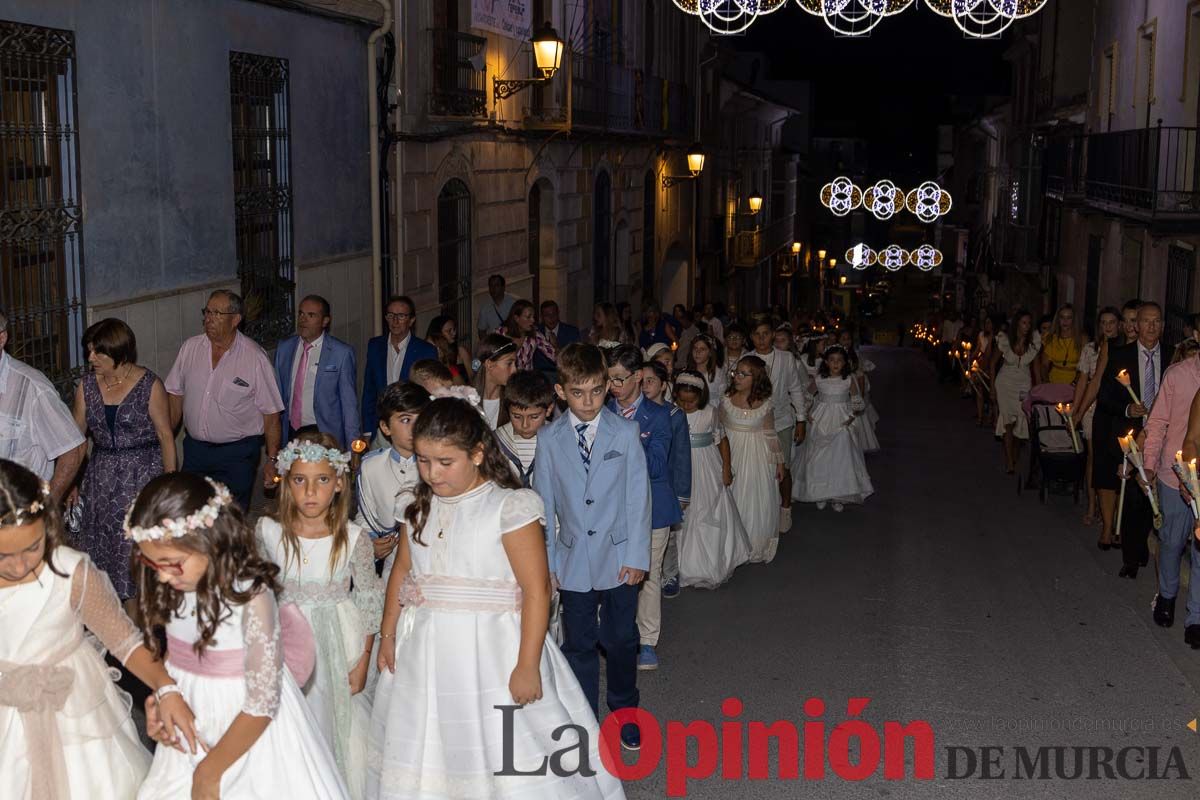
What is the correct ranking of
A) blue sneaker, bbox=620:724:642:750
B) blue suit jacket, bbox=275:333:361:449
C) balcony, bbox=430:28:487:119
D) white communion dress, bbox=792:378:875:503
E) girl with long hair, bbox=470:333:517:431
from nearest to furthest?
blue sneaker, bbox=620:724:642:750
girl with long hair, bbox=470:333:517:431
blue suit jacket, bbox=275:333:361:449
white communion dress, bbox=792:378:875:503
balcony, bbox=430:28:487:119

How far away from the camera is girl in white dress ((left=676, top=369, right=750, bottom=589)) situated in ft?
32.5

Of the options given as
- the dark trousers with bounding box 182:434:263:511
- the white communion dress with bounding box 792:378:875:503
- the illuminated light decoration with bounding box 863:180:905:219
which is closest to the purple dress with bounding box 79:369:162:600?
the dark trousers with bounding box 182:434:263:511

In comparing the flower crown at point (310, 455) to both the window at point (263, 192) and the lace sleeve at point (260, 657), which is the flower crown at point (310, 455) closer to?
the lace sleeve at point (260, 657)

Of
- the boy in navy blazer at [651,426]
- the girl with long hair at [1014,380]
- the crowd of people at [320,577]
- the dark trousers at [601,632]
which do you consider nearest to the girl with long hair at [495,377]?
the crowd of people at [320,577]

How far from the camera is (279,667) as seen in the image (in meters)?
4.35

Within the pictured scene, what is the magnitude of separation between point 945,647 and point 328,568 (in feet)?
14.4

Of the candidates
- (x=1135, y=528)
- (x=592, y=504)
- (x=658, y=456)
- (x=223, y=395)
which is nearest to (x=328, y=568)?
(x=592, y=504)

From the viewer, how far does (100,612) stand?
461 cm

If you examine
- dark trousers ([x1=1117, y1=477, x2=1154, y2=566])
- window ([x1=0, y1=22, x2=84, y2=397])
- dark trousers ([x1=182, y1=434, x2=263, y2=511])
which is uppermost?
window ([x1=0, y1=22, x2=84, y2=397])

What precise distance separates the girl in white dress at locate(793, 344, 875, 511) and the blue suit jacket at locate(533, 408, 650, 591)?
21.8 feet

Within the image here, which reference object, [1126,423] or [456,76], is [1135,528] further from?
[456,76]

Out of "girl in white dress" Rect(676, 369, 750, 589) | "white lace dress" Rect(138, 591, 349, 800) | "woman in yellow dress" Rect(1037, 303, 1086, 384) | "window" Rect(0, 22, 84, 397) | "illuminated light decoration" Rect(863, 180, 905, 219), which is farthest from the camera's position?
"illuminated light decoration" Rect(863, 180, 905, 219)

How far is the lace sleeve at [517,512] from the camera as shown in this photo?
16.6ft

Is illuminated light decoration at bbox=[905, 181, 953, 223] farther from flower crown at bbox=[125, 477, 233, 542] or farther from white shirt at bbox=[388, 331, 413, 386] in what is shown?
flower crown at bbox=[125, 477, 233, 542]
